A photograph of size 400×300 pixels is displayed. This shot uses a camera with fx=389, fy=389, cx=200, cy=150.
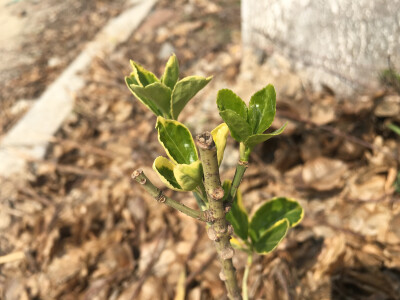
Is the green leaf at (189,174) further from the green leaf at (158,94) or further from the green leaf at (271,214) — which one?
the green leaf at (271,214)

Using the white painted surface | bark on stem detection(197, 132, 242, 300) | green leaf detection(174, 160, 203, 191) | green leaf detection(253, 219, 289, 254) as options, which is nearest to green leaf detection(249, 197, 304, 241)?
green leaf detection(253, 219, 289, 254)

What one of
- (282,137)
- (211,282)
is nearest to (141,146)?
(282,137)

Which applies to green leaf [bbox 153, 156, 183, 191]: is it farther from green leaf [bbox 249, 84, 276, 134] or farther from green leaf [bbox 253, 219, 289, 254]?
green leaf [bbox 253, 219, 289, 254]

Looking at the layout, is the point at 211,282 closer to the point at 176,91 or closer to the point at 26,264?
the point at 26,264

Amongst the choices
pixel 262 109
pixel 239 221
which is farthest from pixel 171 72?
pixel 239 221

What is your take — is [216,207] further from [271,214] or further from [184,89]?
[271,214]

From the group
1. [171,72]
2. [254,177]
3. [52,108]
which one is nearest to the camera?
[171,72]
